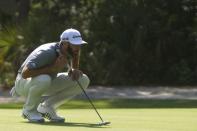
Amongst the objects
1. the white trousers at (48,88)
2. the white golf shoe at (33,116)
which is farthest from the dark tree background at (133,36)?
the white golf shoe at (33,116)

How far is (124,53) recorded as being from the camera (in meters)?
22.2

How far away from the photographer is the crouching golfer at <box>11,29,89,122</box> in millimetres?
8539

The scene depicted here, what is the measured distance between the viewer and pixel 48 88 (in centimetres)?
879

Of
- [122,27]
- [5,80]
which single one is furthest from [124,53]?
[5,80]

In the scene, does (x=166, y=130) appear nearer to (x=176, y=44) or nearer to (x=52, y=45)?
(x=52, y=45)

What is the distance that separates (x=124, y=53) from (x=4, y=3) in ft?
14.2

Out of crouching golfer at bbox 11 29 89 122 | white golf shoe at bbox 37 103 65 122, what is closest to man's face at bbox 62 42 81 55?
crouching golfer at bbox 11 29 89 122

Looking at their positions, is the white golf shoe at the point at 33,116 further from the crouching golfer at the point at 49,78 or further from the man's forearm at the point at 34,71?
the man's forearm at the point at 34,71

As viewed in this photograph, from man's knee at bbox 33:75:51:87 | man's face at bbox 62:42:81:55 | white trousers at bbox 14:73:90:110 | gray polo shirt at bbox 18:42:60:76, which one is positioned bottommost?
white trousers at bbox 14:73:90:110

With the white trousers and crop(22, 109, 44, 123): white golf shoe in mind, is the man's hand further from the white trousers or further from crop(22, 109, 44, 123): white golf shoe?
crop(22, 109, 44, 123): white golf shoe

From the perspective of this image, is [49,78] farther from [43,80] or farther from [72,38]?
[72,38]

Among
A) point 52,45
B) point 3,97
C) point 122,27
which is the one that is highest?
point 52,45

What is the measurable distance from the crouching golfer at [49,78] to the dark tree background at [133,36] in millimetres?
12452

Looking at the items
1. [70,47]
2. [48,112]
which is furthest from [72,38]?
[48,112]
